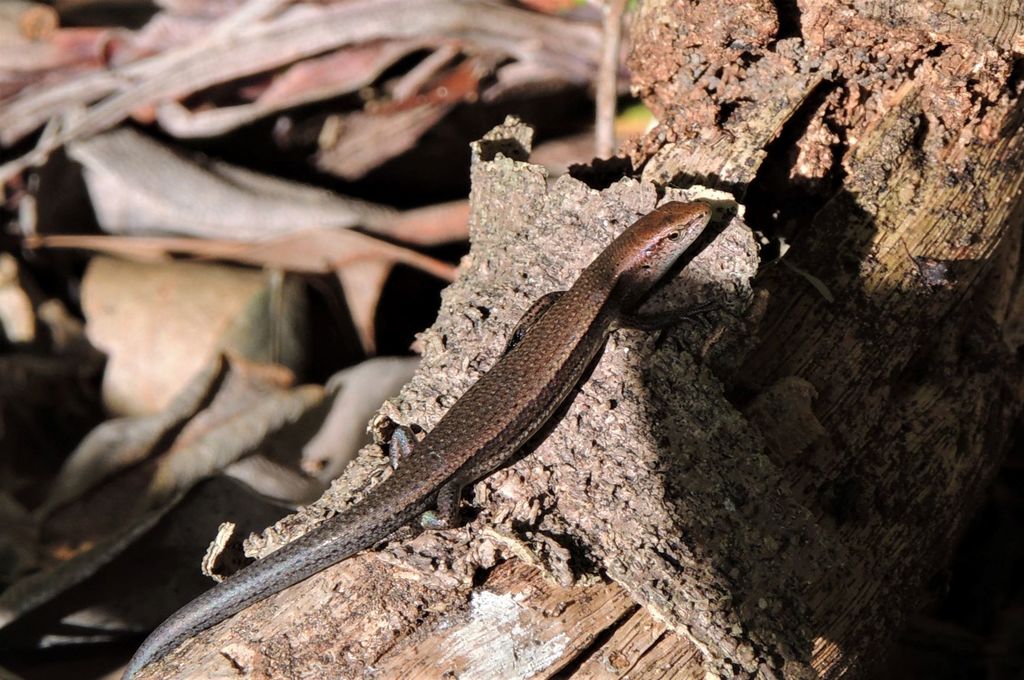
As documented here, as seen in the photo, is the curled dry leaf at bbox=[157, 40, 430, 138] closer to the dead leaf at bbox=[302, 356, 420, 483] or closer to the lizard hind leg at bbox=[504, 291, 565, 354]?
the dead leaf at bbox=[302, 356, 420, 483]

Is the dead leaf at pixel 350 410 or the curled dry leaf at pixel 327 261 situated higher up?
the curled dry leaf at pixel 327 261

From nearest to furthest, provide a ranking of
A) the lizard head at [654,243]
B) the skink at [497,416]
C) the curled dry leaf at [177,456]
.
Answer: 1. the skink at [497,416]
2. the lizard head at [654,243]
3. the curled dry leaf at [177,456]

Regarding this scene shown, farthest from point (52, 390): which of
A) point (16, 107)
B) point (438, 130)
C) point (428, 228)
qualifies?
point (438, 130)

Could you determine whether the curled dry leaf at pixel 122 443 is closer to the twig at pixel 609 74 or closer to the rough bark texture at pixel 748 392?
the rough bark texture at pixel 748 392

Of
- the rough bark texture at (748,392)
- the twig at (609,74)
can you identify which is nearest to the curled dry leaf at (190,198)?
the twig at (609,74)

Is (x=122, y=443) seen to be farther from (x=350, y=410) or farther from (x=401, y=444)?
(x=401, y=444)

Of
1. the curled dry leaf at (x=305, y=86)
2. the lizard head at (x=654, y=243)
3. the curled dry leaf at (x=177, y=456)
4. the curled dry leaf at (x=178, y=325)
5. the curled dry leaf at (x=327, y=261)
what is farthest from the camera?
the curled dry leaf at (x=305, y=86)

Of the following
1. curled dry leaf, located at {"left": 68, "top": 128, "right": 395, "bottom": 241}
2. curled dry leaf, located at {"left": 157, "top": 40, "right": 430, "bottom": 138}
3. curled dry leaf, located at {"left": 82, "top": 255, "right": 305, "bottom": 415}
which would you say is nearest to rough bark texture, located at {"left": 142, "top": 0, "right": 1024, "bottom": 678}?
curled dry leaf, located at {"left": 82, "top": 255, "right": 305, "bottom": 415}

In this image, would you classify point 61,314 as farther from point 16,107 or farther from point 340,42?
point 340,42

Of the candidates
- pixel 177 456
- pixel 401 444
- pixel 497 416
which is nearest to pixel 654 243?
pixel 497 416
